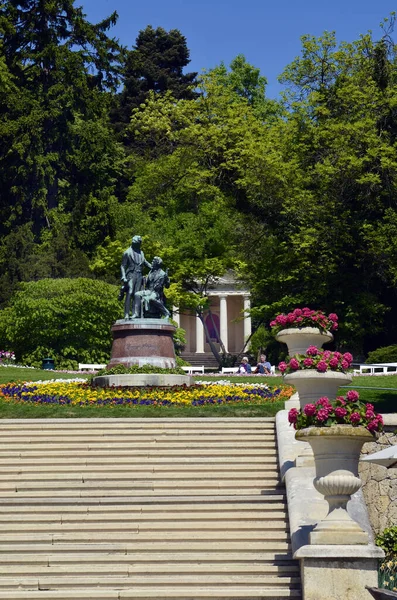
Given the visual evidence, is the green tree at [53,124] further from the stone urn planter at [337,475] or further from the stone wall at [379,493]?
the stone urn planter at [337,475]

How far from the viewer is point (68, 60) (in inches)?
2238

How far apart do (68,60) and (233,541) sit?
46.4 m

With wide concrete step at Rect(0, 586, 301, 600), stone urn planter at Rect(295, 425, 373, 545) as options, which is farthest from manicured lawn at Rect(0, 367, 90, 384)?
stone urn planter at Rect(295, 425, 373, 545)

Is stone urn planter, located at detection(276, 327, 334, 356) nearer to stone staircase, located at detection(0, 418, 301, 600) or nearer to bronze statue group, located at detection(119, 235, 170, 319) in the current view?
stone staircase, located at detection(0, 418, 301, 600)

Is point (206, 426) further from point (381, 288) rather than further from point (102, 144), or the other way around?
point (102, 144)

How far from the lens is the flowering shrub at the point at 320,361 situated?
49.1 ft

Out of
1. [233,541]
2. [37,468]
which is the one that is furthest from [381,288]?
[233,541]

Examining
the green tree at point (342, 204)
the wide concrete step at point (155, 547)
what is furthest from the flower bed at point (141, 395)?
the green tree at point (342, 204)

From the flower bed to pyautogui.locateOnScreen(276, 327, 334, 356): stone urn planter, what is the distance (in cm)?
618

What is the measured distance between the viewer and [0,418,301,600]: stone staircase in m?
12.4

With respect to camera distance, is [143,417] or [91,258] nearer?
[143,417]

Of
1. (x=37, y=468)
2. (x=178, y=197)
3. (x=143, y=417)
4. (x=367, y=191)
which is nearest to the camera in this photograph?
(x=37, y=468)

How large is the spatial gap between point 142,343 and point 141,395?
2.54 meters

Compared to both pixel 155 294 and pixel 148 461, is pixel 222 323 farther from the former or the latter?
pixel 148 461
